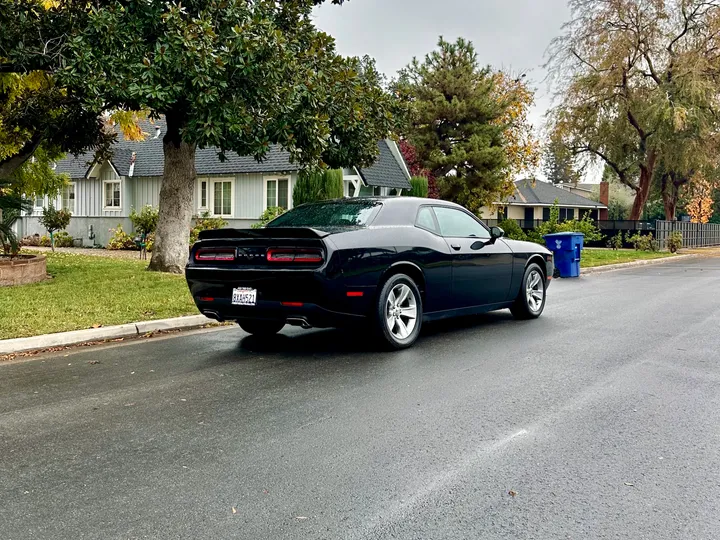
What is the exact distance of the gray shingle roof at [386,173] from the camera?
27.5 metres

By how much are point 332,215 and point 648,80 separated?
33.7 meters

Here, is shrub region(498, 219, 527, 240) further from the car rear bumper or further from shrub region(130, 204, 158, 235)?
the car rear bumper

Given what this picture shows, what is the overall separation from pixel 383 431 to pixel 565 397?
1719 mm

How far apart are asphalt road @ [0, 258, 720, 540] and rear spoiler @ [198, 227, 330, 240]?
1230 mm

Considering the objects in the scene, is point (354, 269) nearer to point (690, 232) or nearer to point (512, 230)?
point (512, 230)

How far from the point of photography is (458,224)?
333 inches

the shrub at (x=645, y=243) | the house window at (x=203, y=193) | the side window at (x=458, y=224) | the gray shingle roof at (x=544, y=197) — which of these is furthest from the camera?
the gray shingle roof at (x=544, y=197)

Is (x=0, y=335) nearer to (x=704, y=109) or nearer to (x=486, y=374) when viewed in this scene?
(x=486, y=374)

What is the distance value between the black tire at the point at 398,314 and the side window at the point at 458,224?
43.5 inches

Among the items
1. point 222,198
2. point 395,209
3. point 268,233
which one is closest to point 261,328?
point 268,233

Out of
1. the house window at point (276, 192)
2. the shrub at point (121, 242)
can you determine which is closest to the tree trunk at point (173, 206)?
the house window at point (276, 192)

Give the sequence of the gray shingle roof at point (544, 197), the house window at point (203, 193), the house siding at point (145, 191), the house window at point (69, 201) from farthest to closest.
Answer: the gray shingle roof at point (544, 197)
the house window at point (69, 201)
the house siding at point (145, 191)
the house window at point (203, 193)

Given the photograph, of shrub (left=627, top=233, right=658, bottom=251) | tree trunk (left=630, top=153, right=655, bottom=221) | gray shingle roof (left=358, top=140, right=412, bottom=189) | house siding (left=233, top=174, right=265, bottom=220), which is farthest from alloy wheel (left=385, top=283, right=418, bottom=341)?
tree trunk (left=630, top=153, right=655, bottom=221)

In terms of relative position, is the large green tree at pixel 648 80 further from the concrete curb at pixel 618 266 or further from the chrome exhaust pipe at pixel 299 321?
the chrome exhaust pipe at pixel 299 321
